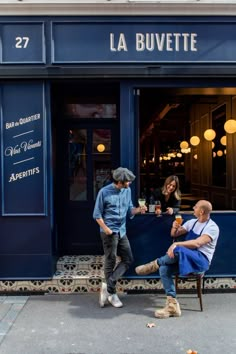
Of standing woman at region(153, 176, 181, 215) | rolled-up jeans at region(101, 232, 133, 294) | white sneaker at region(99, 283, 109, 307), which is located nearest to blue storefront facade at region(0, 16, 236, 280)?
standing woman at region(153, 176, 181, 215)

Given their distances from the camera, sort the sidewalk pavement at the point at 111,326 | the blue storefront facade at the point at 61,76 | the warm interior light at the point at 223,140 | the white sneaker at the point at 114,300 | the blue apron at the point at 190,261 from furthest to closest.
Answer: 1. the warm interior light at the point at 223,140
2. the blue storefront facade at the point at 61,76
3. the white sneaker at the point at 114,300
4. the blue apron at the point at 190,261
5. the sidewalk pavement at the point at 111,326

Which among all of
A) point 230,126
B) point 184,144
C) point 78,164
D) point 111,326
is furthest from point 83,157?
point 184,144

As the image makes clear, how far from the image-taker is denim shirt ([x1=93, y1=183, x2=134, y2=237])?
488 centimetres

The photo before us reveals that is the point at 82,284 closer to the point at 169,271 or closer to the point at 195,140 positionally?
the point at 169,271

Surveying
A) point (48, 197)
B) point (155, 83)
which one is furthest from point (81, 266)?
point (155, 83)

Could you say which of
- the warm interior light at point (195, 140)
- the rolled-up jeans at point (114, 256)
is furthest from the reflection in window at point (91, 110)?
the warm interior light at point (195, 140)

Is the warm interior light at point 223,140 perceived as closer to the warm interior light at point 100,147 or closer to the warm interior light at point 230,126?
the warm interior light at point 230,126

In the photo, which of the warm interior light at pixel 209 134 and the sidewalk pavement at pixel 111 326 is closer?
the sidewalk pavement at pixel 111 326

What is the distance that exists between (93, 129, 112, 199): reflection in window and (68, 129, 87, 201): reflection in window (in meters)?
0.16

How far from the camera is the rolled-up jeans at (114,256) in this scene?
4879mm

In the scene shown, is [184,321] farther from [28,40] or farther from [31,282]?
[28,40]

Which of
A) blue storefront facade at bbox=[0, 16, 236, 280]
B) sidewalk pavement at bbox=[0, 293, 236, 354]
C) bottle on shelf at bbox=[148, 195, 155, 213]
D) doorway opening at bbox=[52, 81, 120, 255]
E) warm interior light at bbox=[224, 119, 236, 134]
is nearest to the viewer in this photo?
sidewalk pavement at bbox=[0, 293, 236, 354]

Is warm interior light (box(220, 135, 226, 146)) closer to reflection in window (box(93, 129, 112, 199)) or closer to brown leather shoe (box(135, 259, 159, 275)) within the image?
reflection in window (box(93, 129, 112, 199))

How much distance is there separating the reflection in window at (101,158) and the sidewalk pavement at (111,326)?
6.07 ft
